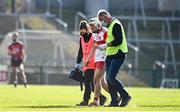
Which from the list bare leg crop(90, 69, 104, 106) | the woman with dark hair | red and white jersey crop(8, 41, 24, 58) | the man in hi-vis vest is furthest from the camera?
red and white jersey crop(8, 41, 24, 58)

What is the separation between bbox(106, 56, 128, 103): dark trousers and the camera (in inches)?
854

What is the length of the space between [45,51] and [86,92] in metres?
25.1

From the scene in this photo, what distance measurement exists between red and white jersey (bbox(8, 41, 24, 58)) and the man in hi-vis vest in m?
14.2

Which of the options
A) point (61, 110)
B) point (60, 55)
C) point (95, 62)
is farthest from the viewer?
point (60, 55)

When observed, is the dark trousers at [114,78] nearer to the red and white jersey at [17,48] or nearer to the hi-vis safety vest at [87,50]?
the hi-vis safety vest at [87,50]

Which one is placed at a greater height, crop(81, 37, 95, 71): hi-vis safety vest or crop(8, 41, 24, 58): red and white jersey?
crop(81, 37, 95, 71): hi-vis safety vest

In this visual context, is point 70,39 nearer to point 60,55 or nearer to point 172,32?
point 60,55

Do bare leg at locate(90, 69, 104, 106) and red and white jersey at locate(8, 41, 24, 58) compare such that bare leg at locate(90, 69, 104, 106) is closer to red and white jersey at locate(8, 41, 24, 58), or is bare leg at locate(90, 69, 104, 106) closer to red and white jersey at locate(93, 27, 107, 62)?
red and white jersey at locate(93, 27, 107, 62)

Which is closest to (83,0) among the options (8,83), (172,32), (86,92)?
(172,32)

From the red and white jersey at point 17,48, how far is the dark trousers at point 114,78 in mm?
14289

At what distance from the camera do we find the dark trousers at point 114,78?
71.2 ft

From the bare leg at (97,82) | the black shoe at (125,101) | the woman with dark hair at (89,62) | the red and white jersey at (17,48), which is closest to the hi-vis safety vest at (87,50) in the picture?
the woman with dark hair at (89,62)

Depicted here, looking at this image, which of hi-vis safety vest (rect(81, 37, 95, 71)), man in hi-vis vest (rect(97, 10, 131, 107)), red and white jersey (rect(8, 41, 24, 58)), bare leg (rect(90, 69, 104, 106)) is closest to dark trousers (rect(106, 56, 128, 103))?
man in hi-vis vest (rect(97, 10, 131, 107))

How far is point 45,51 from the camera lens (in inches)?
1860
